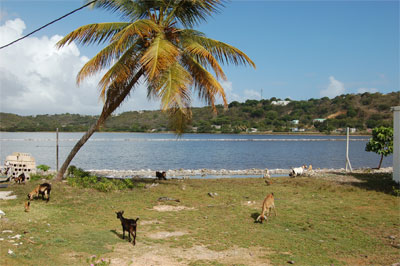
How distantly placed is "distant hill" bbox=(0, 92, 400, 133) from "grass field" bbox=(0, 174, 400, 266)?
84256 millimetres

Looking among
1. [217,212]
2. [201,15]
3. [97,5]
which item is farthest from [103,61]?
[217,212]

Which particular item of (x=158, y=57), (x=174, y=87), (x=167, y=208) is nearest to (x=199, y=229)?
(x=167, y=208)

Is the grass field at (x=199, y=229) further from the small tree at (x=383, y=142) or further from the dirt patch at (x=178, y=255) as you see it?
the small tree at (x=383, y=142)

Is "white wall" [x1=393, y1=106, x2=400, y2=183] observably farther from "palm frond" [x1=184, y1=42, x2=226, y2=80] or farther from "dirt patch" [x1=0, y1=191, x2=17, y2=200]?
"dirt patch" [x1=0, y1=191, x2=17, y2=200]

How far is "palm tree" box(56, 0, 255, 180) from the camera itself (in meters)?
11.4

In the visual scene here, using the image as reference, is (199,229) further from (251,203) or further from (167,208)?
(251,203)

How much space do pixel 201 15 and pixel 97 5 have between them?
12.7 ft

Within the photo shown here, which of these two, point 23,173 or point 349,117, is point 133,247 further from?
point 349,117

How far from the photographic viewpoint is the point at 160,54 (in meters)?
11.1

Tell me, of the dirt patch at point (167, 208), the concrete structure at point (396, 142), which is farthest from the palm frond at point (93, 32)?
the concrete structure at point (396, 142)

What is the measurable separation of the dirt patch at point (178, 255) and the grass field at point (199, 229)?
0.06 feet

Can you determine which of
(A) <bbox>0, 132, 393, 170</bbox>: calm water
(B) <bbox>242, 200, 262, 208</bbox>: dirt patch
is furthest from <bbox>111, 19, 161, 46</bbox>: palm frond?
(A) <bbox>0, 132, 393, 170</bbox>: calm water

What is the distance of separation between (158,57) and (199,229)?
18.5 feet

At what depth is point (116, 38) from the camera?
11836 mm
